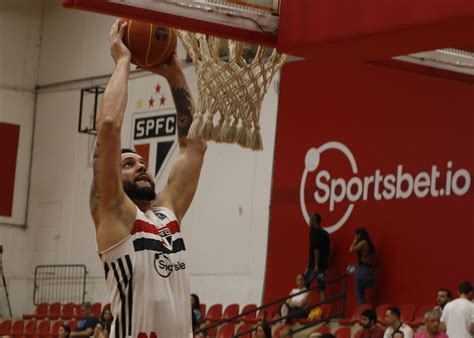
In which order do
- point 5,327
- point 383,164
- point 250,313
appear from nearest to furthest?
point 383,164 → point 250,313 → point 5,327

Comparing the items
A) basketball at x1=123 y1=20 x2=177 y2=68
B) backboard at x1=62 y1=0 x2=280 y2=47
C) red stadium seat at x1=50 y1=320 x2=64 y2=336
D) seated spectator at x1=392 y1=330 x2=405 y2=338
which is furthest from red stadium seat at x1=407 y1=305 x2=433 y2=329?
basketball at x1=123 y1=20 x2=177 y2=68

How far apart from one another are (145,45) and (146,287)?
55.6 inches

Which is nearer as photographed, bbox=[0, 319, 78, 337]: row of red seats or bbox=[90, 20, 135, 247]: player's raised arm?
bbox=[90, 20, 135, 247]: player's raised arm

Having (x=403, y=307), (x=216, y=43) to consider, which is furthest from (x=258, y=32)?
(x=403, y=307)

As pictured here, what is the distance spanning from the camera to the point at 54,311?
2145 centimetres

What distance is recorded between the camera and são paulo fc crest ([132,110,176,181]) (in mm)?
20766

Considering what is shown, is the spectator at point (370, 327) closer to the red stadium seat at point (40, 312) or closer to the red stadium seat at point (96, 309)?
the red stadium seat at point (96, 309)

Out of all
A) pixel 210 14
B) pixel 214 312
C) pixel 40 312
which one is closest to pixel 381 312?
pixel 214 312

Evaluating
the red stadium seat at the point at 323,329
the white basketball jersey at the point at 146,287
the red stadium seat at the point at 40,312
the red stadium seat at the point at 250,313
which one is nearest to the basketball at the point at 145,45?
the white basketball jersey at the point at 146,287

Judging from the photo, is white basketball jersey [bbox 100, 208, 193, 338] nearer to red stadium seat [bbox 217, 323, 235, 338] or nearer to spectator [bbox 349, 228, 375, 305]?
spectator [bbox 349, 228, 375, 305]

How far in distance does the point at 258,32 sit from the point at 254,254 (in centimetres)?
1209

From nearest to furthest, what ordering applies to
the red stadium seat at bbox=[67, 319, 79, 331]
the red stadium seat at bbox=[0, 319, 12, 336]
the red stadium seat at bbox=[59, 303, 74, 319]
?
1. the red stadium seat at bbox=[67, 319, 79, 331]
2. the red stadium seat at bbox=[59, 303, 74, 319]
3. the red stadium seat at bbox=[0, 319, 12, 336]

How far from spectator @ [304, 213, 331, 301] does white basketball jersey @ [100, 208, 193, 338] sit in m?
11.5

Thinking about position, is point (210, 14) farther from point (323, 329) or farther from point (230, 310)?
point (230, 310)
